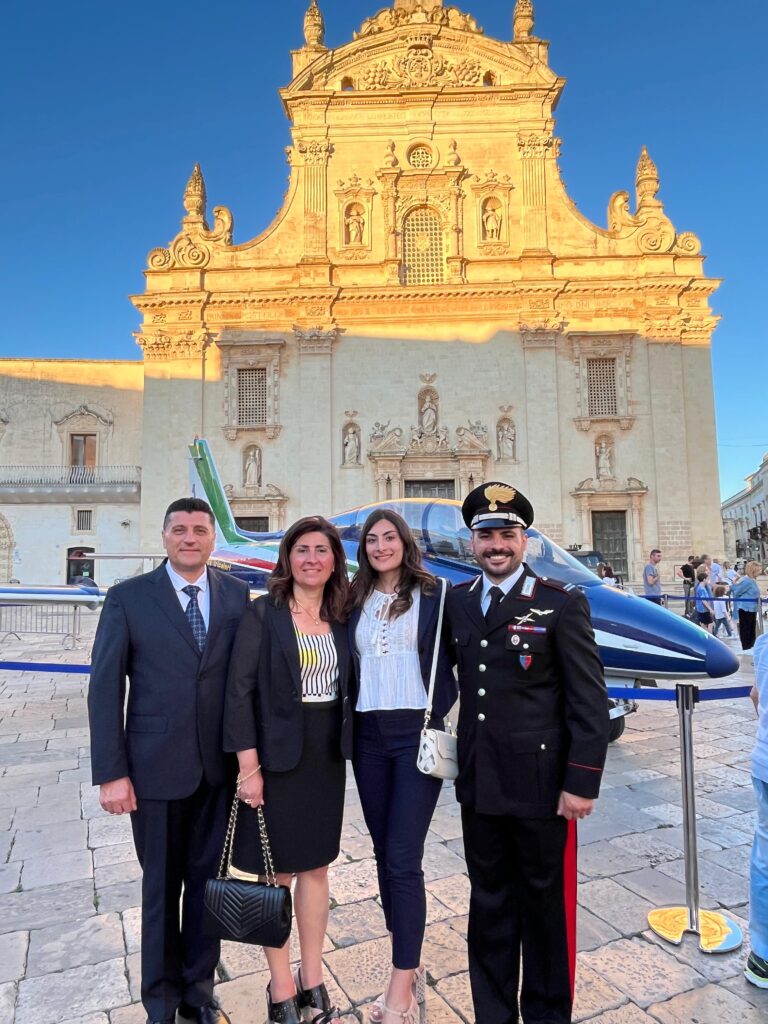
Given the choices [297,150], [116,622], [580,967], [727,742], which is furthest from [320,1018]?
[297,150]

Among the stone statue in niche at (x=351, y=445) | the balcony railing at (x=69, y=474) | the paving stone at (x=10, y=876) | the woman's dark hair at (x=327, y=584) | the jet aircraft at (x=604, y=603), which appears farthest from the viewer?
the balcony railing at (x=69, y=474)

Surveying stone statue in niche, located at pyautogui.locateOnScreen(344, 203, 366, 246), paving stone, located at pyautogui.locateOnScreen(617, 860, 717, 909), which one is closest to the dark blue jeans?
paving stone, located at pyautogui.locateOnScreen(617, 860, 717, 909)

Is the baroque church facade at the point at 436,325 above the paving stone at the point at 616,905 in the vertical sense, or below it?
above

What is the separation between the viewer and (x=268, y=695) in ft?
7.93

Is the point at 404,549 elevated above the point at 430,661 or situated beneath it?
elevated above

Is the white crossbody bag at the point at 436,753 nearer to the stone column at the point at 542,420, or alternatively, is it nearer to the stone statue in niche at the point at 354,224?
the stone column at the point at 542,420

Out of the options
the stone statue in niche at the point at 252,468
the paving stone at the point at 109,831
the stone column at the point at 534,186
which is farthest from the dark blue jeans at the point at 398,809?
the stone column at the point at 534,186

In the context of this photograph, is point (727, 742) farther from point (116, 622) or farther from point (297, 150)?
point (297, 150)

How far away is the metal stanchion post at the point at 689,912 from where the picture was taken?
304 centimetres

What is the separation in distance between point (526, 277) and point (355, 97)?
9470 millimetres

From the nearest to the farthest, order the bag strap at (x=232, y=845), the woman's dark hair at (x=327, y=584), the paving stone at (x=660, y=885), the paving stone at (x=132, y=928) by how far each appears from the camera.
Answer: the bag strap at (x=232, y=845), the woman's dark hair at (x=327, y=584), the paving stone at (x=132, y=928), the paving stone at (x=660, y=885)

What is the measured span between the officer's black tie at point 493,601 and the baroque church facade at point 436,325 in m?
20.2

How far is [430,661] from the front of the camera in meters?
2.56

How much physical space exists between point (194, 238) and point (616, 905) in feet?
83.6
